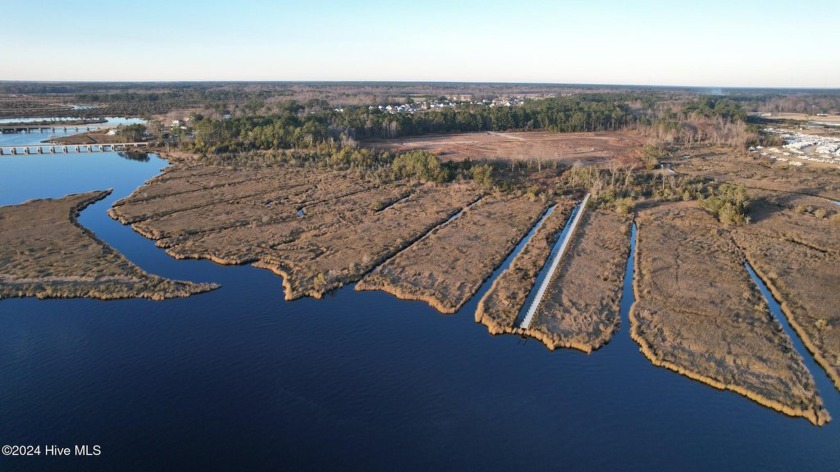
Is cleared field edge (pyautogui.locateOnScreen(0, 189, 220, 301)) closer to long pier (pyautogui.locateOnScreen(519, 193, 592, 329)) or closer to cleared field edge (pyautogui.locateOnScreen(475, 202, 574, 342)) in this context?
cleared field edge (pyautogui.locateOnScreen(475, 202, 574, 342))

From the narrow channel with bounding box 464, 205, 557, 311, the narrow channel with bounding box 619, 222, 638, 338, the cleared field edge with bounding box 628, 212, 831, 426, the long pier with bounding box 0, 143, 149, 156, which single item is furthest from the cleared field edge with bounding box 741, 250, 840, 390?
the long pier with bounding box 0, 143, 149, 156

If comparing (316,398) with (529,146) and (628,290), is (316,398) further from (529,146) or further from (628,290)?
(529,146)

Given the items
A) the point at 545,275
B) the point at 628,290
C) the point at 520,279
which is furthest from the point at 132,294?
the point at 628,290

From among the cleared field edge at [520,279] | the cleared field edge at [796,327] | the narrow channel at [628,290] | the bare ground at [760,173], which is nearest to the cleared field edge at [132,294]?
the cleared field edge at [520,279]

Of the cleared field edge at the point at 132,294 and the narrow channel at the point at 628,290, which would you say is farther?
the cleared field edge at the point at 132,294

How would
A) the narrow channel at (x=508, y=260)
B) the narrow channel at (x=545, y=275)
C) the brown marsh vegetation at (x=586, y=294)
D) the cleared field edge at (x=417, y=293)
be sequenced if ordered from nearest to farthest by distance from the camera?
the brown marsh vegetation at (x=586, y=294) → the narrow channel at (x=545, y=275) → the cleared field edge at (x=417, y=293) → the narrow channel at (x=508, y=260)

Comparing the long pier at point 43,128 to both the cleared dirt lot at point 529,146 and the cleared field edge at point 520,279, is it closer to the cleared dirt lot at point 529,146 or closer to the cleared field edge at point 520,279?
the cleared dirt lot at point 529,146
